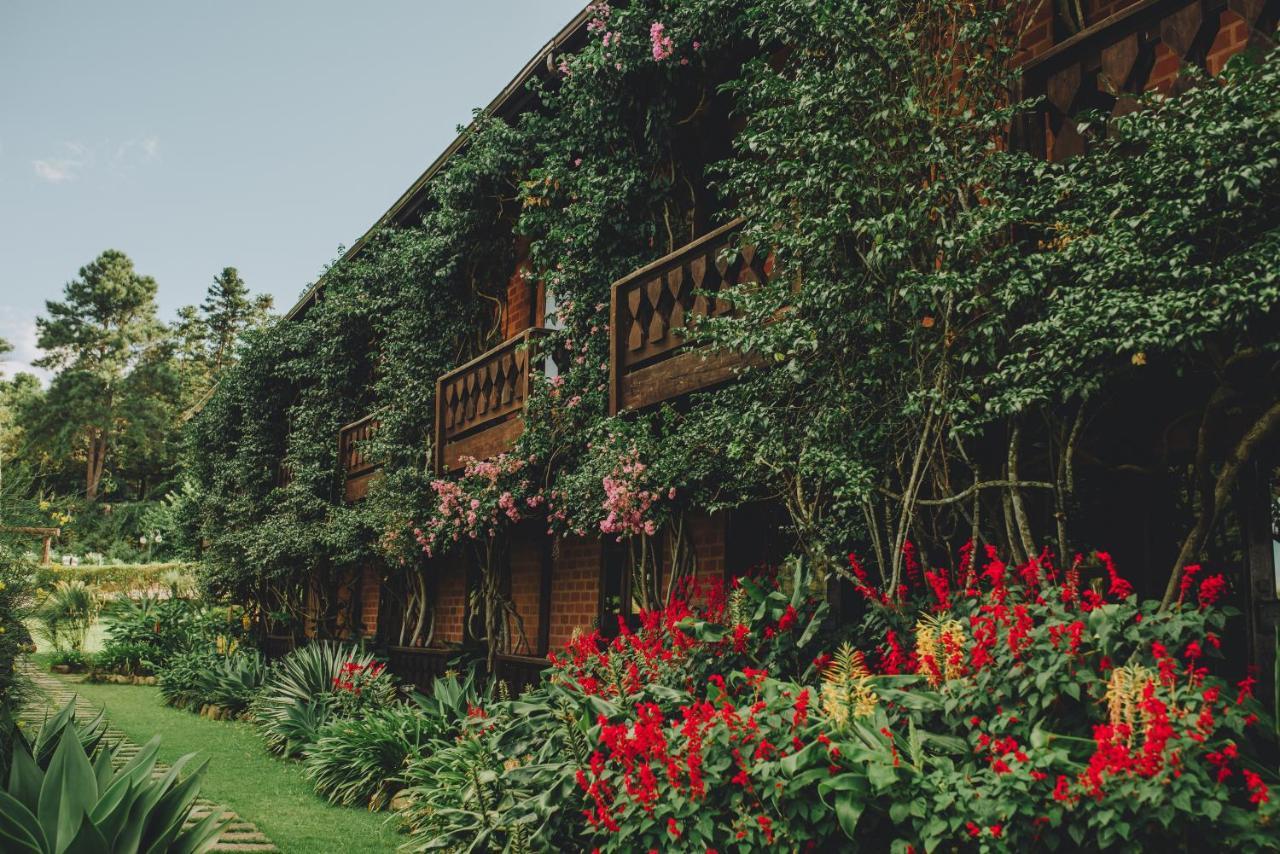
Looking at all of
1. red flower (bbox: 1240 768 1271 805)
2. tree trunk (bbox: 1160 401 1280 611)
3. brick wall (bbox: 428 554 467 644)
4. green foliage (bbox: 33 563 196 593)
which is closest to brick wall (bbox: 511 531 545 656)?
brick wall (bbox: 428 554 467 644)

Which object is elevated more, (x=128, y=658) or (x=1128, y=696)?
(x=1128, y=696)

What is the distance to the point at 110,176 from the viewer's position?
1520 centimetres

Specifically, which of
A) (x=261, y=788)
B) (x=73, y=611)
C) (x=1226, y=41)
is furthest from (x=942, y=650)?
(x=73, y=611)

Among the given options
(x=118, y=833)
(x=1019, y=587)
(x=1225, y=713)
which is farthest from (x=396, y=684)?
(x=1225, y=713)

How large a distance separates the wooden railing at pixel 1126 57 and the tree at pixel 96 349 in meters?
52.4

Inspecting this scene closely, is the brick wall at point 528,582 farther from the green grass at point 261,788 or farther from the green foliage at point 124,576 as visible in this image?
the green foliage at point 124,576

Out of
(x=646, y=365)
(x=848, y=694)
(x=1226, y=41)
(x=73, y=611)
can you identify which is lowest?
(x=848, y=694)

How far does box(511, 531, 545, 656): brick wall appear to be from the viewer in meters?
11.8

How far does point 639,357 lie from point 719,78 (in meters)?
2.82

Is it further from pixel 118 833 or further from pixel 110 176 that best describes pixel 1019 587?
pixel 110 176

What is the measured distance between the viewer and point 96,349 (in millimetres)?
53688

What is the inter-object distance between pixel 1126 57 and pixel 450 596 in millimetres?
11323

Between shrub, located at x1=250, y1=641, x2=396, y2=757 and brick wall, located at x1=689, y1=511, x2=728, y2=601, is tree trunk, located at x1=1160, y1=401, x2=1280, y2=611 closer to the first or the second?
brick wall, located at x1=689, y1=511, x2=728, y2=601

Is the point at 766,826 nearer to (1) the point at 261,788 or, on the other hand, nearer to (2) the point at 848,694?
(2) the point at 848,694
